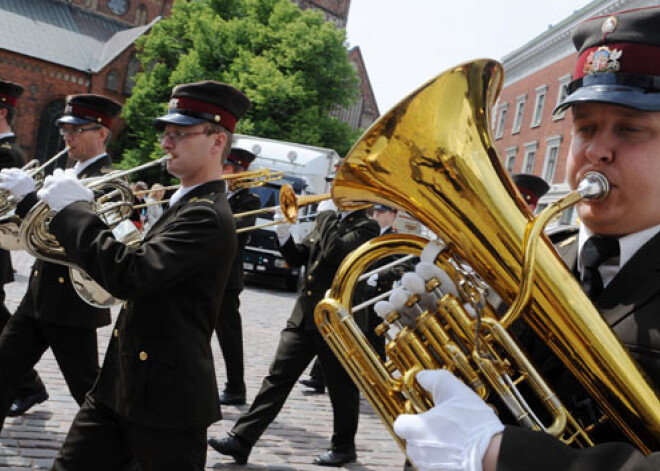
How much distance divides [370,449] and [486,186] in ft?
12.3

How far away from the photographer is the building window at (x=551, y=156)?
27641 millimetres

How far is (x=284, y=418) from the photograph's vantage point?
527cm

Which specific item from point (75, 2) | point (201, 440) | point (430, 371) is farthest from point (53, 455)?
point (75, 2)

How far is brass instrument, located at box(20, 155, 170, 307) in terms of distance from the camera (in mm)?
3139

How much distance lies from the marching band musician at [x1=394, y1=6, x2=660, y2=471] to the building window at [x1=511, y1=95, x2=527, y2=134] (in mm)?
31631

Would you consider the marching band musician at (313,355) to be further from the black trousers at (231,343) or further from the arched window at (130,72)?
the arched window at (130,72)

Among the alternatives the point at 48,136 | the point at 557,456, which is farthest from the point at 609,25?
the point at 48,136

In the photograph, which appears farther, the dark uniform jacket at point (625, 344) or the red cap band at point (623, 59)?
the red cap band at point (623, 59)

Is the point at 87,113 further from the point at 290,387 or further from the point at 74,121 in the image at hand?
the point at 290,387

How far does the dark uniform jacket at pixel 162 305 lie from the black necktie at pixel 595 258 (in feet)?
4.87

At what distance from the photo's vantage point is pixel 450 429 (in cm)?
136

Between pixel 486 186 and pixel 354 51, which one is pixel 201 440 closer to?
pixel 486 186

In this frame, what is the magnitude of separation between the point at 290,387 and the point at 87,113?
90.5 inches

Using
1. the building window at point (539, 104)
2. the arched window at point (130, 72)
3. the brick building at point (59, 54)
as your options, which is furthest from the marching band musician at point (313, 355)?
the arched window at point (130, 72)
